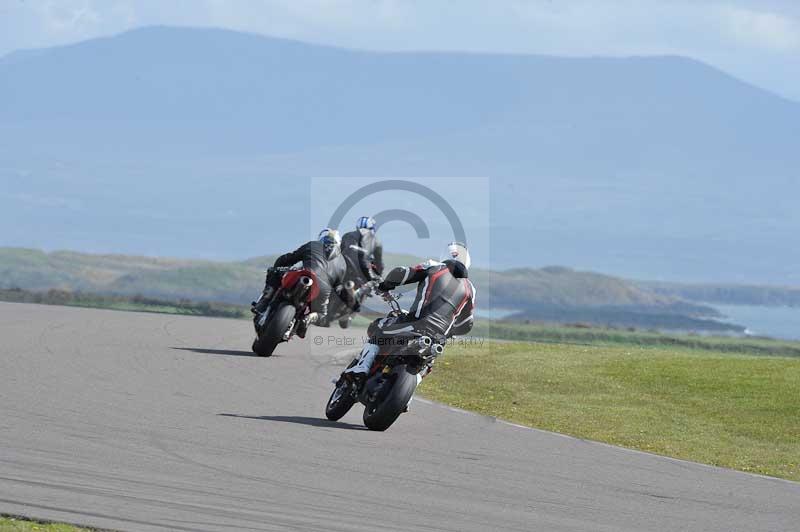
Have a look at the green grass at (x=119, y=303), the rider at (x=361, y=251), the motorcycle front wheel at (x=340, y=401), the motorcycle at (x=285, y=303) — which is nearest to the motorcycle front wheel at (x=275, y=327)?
the motorcycle at (x=285, y=303)

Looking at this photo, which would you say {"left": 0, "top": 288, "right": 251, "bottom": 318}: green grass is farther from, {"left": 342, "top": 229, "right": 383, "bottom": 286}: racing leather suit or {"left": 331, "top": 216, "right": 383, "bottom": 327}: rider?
{"left": 342, "top": 229, "right": 383, "bottom": 286}: racing leather suit

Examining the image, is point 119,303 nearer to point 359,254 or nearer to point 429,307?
point 359,254

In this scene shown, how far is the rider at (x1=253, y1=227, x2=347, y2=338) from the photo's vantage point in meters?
23.5

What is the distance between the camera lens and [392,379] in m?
15.5

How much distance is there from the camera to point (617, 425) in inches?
750

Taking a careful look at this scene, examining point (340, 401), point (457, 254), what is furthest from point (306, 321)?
point (457, 254)

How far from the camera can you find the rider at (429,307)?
15.7 meters

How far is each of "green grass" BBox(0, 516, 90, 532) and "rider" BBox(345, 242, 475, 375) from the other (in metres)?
6.33

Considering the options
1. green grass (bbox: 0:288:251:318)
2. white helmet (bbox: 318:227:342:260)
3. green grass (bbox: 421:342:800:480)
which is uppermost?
white helmet (bbox: 318:227:342:260)

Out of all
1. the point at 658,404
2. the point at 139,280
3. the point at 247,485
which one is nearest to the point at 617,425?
the point at 658,404

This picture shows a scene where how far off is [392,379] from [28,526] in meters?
6.38

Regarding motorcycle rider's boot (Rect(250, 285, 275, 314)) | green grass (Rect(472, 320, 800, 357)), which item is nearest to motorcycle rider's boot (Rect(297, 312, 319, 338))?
motorcycle rider's boot (Rect(250, 285, 275, 314))

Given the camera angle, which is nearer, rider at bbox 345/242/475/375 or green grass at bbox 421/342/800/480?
rider at bbox 345/242/475/375

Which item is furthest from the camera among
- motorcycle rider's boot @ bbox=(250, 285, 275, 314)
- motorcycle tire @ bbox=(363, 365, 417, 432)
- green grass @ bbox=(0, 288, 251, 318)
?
green grass @ bbox=(0, 288, 251, 318)
